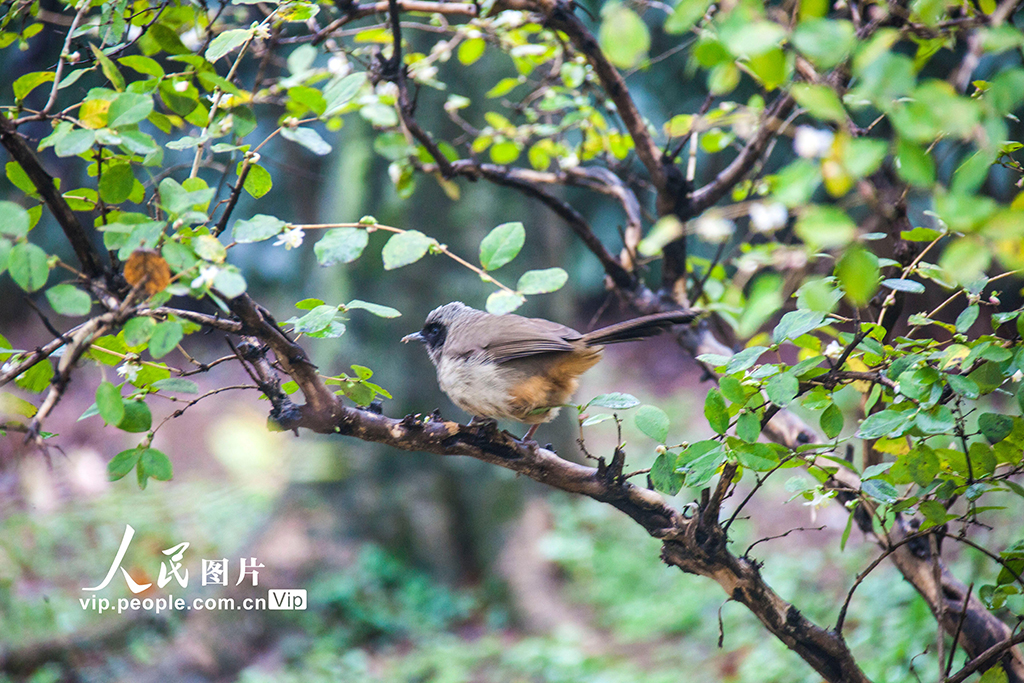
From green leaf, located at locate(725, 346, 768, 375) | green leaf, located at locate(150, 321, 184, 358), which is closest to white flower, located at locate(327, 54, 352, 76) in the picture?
green leaf, located at locate(150, 321, 184, 358)

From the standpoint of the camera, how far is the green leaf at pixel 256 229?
154 cm

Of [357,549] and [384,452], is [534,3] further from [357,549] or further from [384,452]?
[357,549]

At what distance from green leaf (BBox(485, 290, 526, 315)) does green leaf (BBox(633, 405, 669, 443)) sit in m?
0.47

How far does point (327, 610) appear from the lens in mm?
5715

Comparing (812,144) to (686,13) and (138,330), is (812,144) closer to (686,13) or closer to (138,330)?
(686,13)

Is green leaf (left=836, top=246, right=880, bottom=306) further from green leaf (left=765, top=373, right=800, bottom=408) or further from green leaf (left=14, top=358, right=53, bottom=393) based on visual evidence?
green leaf (left=14, top=358, right=53, bottom=393)

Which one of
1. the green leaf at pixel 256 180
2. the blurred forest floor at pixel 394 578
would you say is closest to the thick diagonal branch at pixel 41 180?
the green leaf at pixel 256 180

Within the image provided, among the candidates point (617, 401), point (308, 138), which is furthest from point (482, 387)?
point (308, 138)

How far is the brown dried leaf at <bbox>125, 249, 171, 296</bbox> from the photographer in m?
1.38

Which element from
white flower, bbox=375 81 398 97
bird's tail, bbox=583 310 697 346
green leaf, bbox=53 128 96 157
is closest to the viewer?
green leaf, bbox=53 128 96 157

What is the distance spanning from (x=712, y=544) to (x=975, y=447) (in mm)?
698

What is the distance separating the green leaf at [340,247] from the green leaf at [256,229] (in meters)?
0.09

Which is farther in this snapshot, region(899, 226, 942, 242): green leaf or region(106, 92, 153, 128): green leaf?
region(899, 226, 942, 242): green leaf

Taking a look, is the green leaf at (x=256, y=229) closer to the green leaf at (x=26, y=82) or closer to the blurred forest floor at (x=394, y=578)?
the green leaf at (x=26, y=82)
